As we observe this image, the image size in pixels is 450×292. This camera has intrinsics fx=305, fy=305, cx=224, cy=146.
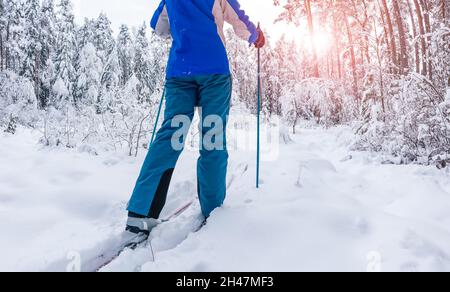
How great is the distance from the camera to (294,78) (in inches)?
782

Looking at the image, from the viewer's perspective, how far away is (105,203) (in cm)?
250

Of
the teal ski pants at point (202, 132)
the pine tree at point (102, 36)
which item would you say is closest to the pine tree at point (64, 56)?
the pine tree at point (102, 36)

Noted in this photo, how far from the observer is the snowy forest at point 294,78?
365 centimetres

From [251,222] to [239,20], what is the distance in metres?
1.54

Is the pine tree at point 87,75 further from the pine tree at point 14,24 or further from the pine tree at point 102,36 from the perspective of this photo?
the pine tree at point 14,24

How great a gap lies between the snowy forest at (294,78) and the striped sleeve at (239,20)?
6.49 feet

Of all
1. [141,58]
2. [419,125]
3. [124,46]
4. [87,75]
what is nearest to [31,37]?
[87,75]

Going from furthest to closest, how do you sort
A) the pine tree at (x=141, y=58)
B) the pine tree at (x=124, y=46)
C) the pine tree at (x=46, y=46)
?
the pine tree at (x=124, y=46) < the pine tree at (x=141, y=58) < the pine tree at (x=46, y=46)

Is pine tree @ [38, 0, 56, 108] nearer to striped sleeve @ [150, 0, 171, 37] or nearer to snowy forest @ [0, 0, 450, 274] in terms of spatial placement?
snowy forest @ [0, 0, 450, 274]

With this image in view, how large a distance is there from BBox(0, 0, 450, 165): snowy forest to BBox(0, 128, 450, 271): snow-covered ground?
97 centimetres

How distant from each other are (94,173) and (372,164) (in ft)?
10.5

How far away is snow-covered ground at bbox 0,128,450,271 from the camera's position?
149 cm

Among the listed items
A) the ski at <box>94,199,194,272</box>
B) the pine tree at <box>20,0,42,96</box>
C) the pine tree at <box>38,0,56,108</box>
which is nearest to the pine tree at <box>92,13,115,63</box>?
the pine tree at <box>38,0,56,108</box>
